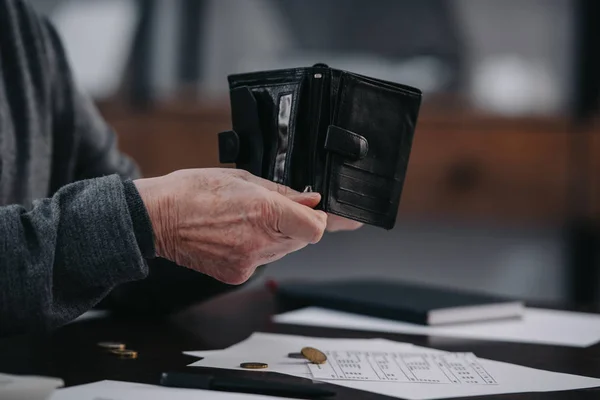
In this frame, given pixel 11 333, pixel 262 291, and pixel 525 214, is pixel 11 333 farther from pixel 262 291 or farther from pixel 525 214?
pixel 525 214

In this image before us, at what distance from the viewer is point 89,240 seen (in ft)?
2.73

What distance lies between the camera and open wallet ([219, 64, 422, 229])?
3.16ft

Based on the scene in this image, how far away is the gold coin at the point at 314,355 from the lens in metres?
0.94

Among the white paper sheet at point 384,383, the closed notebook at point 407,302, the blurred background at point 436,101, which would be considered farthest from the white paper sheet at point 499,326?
the blurred background at point 436,101

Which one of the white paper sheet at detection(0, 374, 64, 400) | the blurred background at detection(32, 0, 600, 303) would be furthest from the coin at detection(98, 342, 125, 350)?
A: the blurred background at detection(32, 0, 600, 303)

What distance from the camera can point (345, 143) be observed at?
97 cm

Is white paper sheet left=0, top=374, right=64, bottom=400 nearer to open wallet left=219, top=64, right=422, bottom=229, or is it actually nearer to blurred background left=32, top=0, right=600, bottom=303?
open wallet left=219, top=64, right=422, bottom=229

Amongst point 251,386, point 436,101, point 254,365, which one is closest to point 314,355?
point 254,365

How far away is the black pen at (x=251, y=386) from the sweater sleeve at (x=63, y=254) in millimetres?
129

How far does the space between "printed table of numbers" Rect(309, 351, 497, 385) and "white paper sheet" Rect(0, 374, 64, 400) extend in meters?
0.28

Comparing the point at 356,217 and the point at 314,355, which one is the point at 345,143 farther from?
the point at 314,355

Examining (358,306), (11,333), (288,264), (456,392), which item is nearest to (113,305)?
(358,306)

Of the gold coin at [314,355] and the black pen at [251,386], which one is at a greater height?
the black pen at [251,386]

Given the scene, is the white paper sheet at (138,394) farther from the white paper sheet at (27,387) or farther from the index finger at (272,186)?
the index finger at (272,186)
